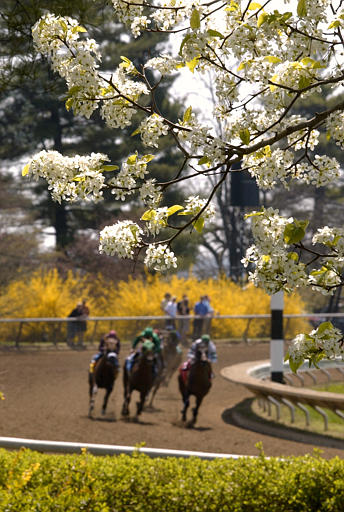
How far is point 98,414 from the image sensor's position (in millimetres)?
10508

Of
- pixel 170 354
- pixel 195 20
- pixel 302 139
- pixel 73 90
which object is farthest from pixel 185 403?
pixel 195 20

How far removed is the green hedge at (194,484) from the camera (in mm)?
4598

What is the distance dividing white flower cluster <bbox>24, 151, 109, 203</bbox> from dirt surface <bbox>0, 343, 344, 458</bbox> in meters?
5.57

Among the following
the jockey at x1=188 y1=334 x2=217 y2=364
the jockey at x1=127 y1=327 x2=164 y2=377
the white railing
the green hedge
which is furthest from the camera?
the white railing

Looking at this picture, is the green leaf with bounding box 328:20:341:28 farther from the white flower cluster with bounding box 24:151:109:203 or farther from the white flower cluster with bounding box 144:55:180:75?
the white flower cluster with bounding box 24:151:109:203

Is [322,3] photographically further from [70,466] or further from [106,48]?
[106,48]

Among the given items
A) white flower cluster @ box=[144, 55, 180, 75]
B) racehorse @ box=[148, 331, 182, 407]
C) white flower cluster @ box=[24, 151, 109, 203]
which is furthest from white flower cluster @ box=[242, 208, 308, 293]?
racehorse @ box=[148, 331, 182, 407]

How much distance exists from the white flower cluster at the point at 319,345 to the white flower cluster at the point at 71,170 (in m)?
0.86

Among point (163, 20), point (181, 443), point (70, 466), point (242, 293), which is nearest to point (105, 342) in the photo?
point (181, 443)

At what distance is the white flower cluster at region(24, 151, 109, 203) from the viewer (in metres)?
2.77

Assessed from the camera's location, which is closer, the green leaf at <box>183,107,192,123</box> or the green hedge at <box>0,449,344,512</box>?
the green leaf at <box>183,107,192,123</box>

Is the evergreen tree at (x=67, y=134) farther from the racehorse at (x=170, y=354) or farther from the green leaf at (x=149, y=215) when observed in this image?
the green leaf at (x=149, y=215)

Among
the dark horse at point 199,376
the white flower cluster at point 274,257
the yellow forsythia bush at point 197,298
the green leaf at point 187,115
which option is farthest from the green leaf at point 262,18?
the yellow forsythia bush at point 197,298

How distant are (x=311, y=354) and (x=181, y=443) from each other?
651cm
